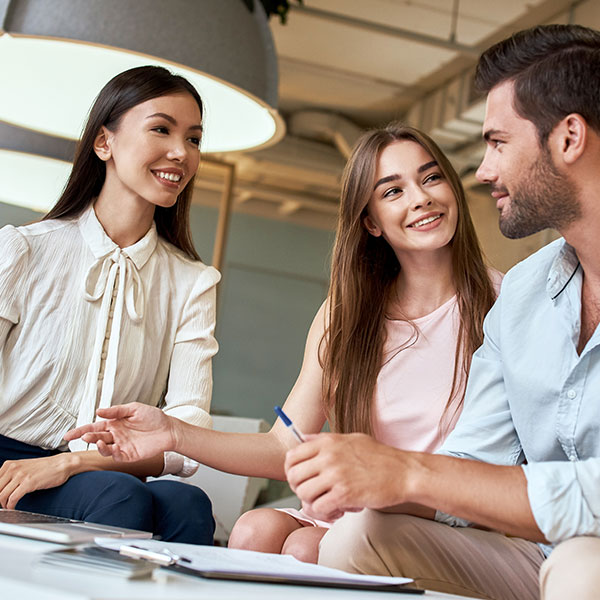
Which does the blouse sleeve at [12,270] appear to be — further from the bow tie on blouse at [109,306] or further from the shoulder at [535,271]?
the shoulder at [535,271]

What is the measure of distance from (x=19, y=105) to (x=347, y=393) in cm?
134

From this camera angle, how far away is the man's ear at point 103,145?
2023mm

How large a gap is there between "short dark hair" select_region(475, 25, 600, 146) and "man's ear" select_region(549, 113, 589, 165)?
1cm

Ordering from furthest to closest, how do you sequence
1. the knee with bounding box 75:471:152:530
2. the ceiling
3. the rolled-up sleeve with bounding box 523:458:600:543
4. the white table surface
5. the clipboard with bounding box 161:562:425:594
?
the ceiling, the knee with bounding box 75:471:152:530, the rolled-up sleeve with bounding box 523:458:600:543, the clipboard with bounding box 161:562:425:594, the white table surface

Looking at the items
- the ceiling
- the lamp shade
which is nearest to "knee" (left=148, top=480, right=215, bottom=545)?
the lamp shade

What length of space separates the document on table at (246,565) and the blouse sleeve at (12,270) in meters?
0.98

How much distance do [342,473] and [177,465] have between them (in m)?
0.92

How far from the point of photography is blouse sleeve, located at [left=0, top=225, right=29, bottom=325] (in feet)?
5.96

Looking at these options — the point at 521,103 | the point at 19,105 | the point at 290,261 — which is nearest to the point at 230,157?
the point at 290,261

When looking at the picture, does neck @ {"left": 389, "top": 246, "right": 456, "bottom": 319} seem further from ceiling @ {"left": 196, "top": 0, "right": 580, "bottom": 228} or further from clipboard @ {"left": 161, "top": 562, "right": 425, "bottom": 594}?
ceiling @ {"left": 196, "top": 0, "right": 580, "bottom": 228}

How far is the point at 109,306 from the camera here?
1.91 meters

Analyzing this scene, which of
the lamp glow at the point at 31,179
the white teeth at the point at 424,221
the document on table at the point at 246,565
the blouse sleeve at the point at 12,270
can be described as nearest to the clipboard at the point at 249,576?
the document on table at the point at 246,565

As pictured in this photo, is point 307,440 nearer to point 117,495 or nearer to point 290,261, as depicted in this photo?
point 117,495

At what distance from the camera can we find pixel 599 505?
104 centimetres
